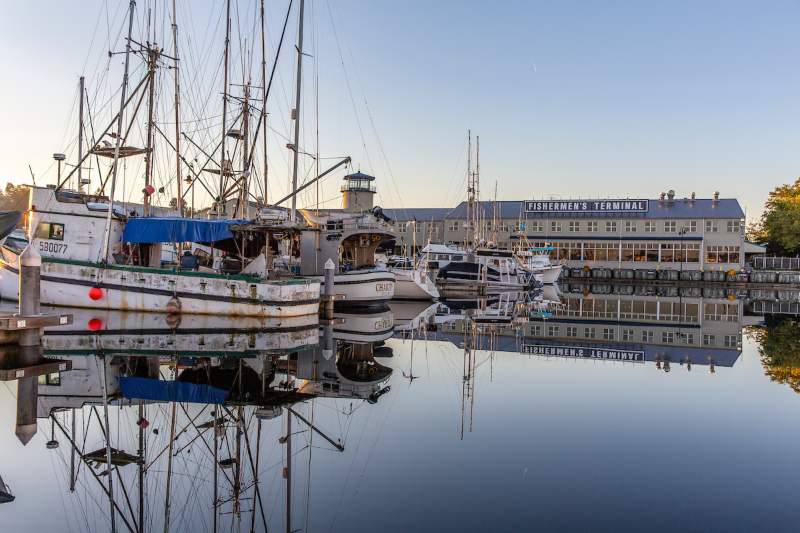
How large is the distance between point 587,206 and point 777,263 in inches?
944

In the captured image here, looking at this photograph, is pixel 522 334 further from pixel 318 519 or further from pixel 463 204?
pixel 463 204

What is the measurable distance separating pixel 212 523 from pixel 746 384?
46.8 feet

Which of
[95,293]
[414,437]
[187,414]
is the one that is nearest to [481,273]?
[95,293]

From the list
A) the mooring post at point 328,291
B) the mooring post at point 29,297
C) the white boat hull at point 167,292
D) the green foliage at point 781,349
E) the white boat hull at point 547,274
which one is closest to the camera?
the mooring post at point 29,297

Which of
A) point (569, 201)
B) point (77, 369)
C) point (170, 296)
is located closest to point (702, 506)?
point (77, 369)

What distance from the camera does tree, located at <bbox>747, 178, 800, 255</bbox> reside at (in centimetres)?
7975

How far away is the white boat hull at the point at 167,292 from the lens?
78.7 feet

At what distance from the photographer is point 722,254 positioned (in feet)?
255

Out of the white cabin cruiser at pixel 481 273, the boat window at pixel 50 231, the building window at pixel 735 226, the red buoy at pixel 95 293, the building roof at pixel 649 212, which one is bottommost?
the red buoy at pixel 95 293

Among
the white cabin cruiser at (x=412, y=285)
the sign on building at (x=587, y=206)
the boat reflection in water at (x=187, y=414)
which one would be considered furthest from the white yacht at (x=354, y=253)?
the sign on building at (x=587, y=206)

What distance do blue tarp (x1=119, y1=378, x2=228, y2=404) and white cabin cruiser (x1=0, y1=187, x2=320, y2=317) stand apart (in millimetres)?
11021

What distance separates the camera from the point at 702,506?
7.58 metres

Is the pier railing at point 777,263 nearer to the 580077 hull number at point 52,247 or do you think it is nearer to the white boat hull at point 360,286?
the white boat hull at point 360,286

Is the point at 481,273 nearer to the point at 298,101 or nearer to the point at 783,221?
the point at 298,101
